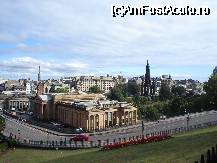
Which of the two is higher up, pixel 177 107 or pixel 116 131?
pixel 177 107

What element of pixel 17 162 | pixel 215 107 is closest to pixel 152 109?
pixel 215 107

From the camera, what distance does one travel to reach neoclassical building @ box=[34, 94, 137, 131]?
9431 centimetres

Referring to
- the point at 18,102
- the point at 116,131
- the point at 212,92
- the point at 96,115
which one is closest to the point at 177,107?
the point at 212,92

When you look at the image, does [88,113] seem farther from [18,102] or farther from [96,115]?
[18,102]

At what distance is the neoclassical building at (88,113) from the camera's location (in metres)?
94.3

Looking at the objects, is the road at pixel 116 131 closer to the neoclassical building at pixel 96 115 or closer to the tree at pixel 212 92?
the neoclassical building at pixel 96 115

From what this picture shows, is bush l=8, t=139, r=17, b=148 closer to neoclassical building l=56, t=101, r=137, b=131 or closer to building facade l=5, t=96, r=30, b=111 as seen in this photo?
neoclassical building l=56, t=101, r=137, b=131

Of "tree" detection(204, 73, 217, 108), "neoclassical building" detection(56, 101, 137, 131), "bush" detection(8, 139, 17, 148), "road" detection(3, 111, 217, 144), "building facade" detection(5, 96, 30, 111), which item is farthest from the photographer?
"building facade" detection(5, 96, 30, 111)

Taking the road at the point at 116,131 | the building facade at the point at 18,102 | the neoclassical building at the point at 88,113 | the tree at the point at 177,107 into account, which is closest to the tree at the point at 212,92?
the tree at the point at 177,107

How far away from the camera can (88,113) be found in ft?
306

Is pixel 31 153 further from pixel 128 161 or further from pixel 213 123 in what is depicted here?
pixel 213 123

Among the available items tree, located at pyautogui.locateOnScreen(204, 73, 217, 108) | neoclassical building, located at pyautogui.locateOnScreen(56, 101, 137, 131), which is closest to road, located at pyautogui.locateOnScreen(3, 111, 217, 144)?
neoclassical building, located at pyautogui.locateOnScreen(56, 101, 137, 131)

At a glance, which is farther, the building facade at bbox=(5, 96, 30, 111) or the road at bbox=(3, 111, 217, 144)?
the building facade at bbox=(5, 96, 30, 111)

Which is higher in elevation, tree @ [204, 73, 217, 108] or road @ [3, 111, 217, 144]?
tree @ [204, 73, 217, 108]
